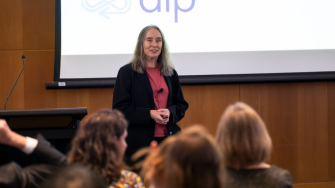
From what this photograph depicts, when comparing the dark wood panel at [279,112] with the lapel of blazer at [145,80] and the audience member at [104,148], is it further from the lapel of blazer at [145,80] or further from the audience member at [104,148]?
the audience member at [104,148]

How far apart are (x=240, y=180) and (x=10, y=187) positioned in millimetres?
731

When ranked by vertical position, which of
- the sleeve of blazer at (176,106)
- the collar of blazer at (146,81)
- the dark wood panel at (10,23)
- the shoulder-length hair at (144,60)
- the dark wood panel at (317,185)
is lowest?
the dark wood panel at (317,185)

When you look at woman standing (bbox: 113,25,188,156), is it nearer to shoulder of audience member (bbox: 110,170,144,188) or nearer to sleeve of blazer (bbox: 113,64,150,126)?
sleeve of blazer (bbox: 113,64,150,126)

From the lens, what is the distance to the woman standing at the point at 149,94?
2.30 metres

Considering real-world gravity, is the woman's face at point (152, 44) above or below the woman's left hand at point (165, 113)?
above

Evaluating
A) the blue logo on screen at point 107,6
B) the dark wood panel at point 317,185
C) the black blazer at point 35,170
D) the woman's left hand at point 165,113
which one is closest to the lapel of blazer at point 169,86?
the woman's left hand at point 165,113

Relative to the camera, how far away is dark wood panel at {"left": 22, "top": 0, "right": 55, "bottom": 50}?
3.30m

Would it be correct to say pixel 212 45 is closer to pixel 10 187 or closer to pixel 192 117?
pixel 192 117

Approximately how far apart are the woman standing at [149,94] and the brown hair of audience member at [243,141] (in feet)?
3.45

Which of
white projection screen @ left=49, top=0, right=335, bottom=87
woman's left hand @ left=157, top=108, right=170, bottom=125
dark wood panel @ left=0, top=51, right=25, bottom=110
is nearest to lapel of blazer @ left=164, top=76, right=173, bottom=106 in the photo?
woman's left hand @ left=157, top=108, right=170, bottom=125

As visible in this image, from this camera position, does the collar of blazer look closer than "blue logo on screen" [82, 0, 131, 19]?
Yes

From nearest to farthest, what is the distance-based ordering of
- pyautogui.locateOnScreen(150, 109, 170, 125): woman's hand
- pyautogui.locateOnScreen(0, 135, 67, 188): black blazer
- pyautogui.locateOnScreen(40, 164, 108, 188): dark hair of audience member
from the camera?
pyautogui.locateOnScreen(40, 164, 108, 188): dark hair of audience member < pyautogui.locateOnScreen(0, 135, 67, 188): black blazer < pyautogui.locateOnScreen(150, 109, 170, 125): woman's hand

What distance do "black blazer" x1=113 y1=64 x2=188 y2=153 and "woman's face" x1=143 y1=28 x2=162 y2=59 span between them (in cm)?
14

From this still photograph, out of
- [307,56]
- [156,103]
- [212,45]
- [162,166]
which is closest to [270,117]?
[307,56]
